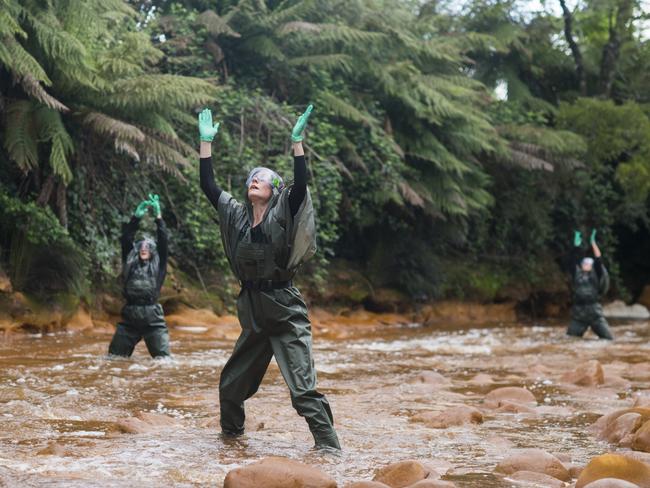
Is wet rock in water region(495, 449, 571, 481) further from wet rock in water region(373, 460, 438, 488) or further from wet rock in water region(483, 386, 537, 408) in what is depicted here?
wet rock in water region(483, 386, 537, 408)

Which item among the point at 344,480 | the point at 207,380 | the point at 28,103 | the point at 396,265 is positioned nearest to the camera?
the point at 344,480

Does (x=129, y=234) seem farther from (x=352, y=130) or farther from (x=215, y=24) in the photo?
(x=352, y=130)

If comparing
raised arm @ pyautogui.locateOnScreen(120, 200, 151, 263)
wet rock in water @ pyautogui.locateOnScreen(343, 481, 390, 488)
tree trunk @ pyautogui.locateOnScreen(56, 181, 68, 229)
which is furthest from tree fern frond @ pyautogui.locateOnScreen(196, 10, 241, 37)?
wet rock in water @ pyautogui.locateOnScreen(343, 481, 390, 488)

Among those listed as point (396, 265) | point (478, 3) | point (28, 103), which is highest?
point (478, 3)

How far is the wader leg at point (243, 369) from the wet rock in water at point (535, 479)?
1.56m

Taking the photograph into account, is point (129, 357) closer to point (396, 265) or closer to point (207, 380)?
point (207, 380)

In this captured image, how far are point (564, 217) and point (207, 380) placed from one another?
1643 cm

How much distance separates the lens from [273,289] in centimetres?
507

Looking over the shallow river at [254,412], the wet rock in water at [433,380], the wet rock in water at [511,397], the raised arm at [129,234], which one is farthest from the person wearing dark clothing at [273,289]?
the raised arm at [129,234]

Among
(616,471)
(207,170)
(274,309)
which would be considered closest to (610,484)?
(616,471)

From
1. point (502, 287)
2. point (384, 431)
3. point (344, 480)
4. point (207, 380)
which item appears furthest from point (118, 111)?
point (502, 287)

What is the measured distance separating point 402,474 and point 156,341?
18.6 ft

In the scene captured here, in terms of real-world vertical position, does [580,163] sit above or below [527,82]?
below

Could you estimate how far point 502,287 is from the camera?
2138cm
